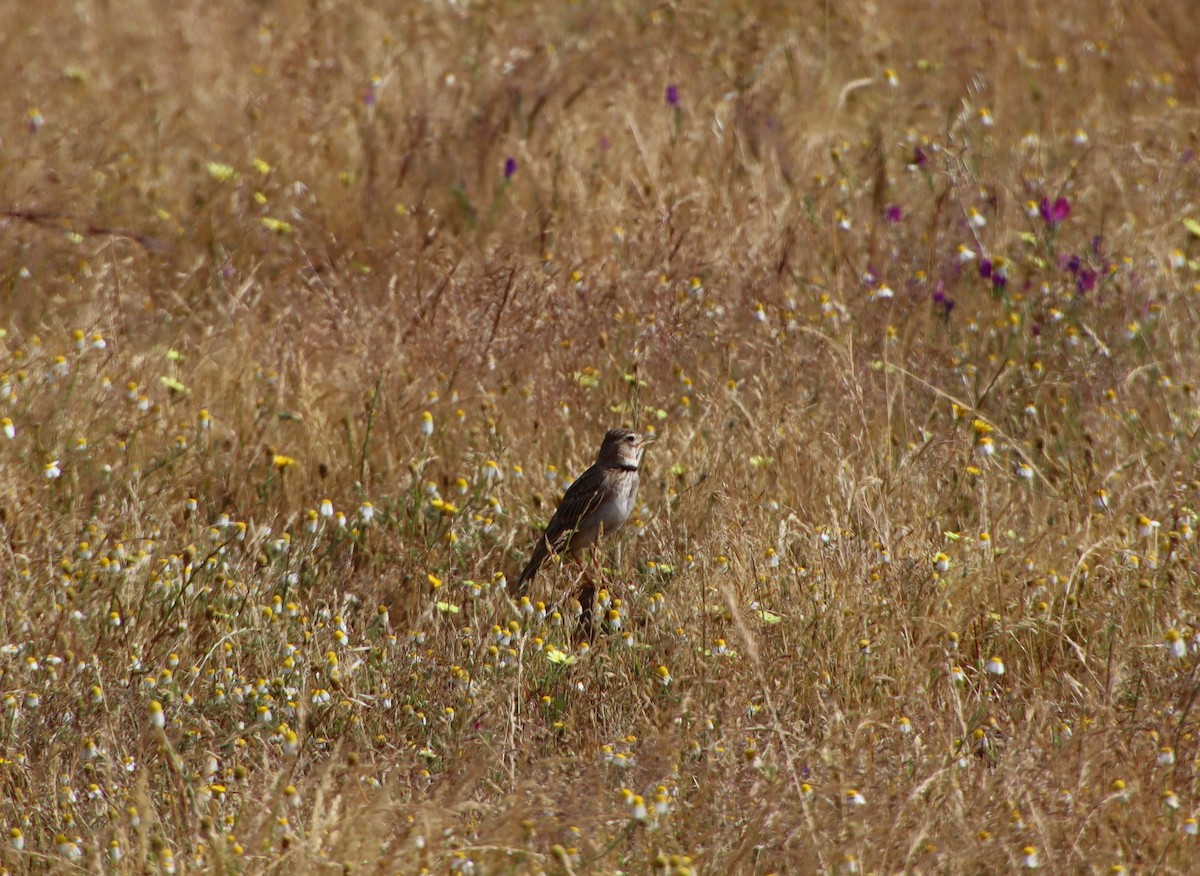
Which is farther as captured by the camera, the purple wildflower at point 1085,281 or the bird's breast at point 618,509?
the purple wildflower at point 1085,281

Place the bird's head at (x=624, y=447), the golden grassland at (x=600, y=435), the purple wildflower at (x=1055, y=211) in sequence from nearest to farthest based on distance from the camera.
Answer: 1. the golden grassland at (x=600, y=435)
2. the bird's head at (x=624, y=447)
3. the purple wildflower at (x=1055, y=211)

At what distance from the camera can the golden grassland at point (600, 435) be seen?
329 cm

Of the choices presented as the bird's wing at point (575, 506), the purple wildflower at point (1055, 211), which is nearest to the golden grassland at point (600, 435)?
the purple wildflower at point (1055, 211)

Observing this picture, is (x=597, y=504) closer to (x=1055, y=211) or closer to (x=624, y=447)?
(x=624, y=447)

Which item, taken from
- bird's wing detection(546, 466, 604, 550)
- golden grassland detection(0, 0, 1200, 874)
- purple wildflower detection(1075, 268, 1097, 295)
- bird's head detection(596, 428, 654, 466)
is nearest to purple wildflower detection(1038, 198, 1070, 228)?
golden grassland detection(0, 0, 1200, 874)

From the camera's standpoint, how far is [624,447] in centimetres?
476

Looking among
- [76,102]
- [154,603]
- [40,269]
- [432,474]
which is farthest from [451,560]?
[76,102]

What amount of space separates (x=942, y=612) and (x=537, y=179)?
3.60 metres

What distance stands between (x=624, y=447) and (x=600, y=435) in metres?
0.54

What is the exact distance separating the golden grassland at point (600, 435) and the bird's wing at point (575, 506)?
0.68 feet

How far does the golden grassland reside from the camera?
3295 millimetres

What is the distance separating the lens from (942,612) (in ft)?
13.2

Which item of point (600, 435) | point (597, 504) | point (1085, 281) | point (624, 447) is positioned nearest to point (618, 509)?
point (597, 504)

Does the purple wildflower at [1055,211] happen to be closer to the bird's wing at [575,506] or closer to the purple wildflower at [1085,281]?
the purple wildflower at [1085,281]
